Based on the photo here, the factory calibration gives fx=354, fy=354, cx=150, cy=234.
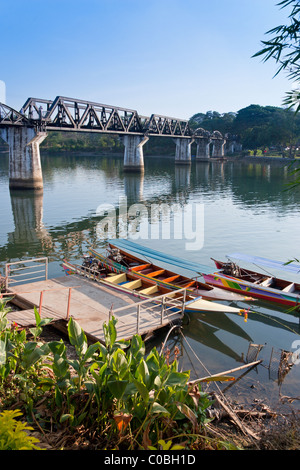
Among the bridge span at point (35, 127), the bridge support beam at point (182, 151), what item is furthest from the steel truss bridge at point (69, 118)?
the bridge support beam at point (182, 151)

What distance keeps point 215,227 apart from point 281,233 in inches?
219

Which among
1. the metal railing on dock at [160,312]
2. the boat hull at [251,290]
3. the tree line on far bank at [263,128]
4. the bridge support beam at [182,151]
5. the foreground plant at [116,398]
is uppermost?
the tree line on far bank at [263,128]

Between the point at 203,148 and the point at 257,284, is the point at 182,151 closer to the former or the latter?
the point at 203,148

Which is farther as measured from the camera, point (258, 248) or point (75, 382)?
point (258, 248)

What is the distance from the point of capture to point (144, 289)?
15258 millimetres

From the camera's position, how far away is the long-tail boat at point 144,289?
13.7 meters

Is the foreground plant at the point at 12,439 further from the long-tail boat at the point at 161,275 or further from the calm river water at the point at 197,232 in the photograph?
the long-tail boat at the point at 161,275

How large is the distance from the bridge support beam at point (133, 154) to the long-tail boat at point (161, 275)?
210ft

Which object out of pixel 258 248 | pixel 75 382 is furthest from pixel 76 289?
pixel 258 248

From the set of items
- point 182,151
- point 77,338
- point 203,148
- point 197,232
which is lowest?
point 197,232

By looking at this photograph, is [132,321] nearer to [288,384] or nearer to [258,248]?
[288,384]

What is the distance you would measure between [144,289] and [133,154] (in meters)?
71.1

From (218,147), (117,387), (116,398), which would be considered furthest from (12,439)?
(218,147)

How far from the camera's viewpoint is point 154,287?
15.4 meters
